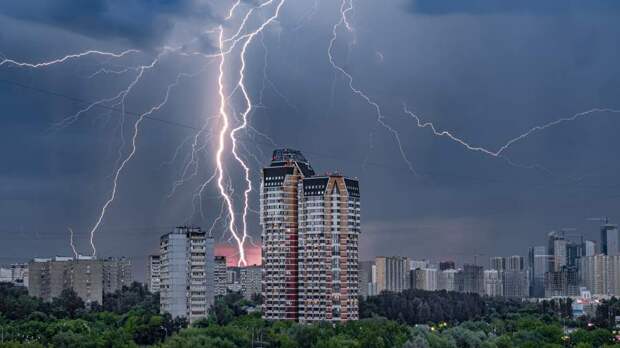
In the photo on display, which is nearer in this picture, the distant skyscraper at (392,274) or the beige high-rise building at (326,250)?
the beige high-rise building at (326,250)

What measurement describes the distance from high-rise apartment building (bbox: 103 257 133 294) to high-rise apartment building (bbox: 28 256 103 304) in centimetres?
541

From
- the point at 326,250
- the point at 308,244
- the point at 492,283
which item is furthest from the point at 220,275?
the point at 492,283

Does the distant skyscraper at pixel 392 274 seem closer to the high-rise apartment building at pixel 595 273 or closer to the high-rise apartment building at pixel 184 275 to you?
the high-rise apartment building at pixel 595 273

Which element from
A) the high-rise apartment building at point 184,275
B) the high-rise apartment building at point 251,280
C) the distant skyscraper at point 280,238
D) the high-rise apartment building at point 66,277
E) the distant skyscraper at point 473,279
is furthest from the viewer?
the distant skyscraper at point 473,279

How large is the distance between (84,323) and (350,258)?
1079 cm

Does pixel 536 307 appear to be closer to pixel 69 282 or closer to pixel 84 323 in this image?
pixel 69 282

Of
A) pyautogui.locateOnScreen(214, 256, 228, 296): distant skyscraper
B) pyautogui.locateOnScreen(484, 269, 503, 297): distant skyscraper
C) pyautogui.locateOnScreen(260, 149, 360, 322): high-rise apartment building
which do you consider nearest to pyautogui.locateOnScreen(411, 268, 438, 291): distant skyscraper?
pyautogui.locateOnScreen(484, 269, 503, 297): distant skyscraper

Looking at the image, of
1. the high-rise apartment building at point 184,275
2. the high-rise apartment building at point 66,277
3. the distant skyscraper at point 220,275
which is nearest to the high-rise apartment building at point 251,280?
the distant skyscraper at point 220,275

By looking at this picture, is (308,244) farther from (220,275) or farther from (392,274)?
(392,274)

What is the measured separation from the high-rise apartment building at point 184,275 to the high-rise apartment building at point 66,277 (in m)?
20.3

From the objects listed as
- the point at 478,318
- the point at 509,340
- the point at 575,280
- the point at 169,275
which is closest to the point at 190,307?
the point at 169,275

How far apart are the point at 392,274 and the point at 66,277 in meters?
24.9

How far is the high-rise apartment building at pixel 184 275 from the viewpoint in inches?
1892

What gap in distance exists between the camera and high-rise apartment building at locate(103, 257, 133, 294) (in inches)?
3031
